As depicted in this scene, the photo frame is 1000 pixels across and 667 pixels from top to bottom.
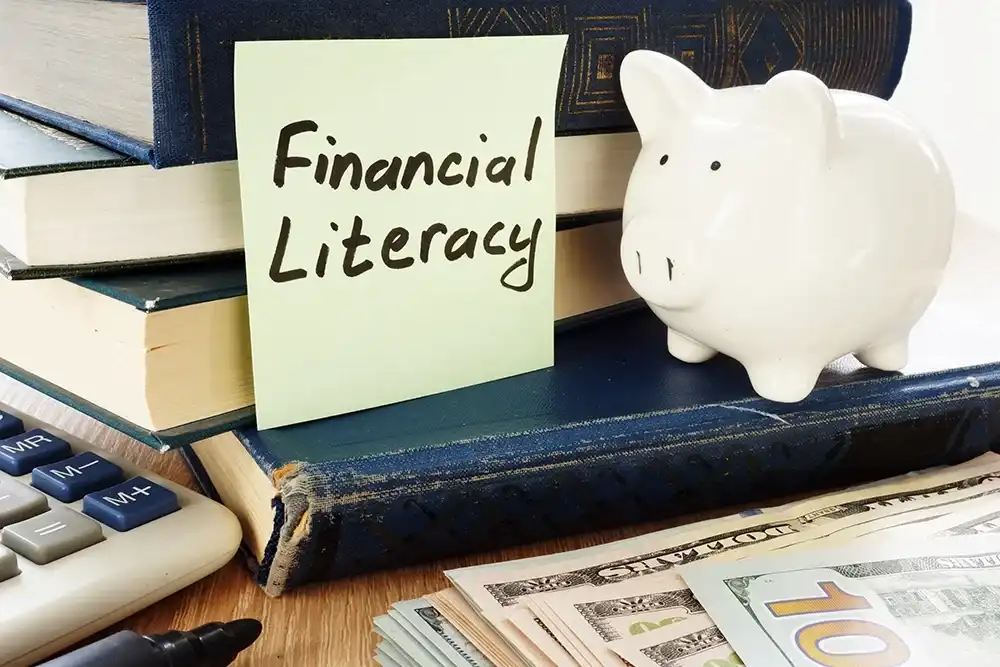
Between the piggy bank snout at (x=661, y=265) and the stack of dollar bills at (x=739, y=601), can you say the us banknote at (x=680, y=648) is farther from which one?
the piggy bank snout at (x=661, y=265)

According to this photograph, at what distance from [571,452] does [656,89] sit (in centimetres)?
19

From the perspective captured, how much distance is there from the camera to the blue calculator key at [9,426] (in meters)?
0.51

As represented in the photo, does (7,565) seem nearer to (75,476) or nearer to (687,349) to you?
(75,476)

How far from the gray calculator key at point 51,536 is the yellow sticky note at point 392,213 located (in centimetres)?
9

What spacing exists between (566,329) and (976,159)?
0.72 m

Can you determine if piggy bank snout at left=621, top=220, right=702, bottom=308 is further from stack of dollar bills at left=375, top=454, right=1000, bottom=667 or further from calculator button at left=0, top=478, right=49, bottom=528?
calculator button at left=0, top=478, right=49, bottom=528

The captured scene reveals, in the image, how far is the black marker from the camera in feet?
1.14

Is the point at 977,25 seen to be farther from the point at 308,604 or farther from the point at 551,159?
the point at 308,604

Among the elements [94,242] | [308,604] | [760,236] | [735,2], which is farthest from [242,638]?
[735,2]

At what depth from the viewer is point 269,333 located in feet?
1.50

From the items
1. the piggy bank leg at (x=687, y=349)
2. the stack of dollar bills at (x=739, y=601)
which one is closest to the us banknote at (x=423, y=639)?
the stack of dollar bills at (x=739, y=601)

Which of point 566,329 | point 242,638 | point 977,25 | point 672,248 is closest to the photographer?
point 242,638

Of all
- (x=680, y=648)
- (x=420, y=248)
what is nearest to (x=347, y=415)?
(x=420, y=248)

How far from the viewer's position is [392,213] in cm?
49
